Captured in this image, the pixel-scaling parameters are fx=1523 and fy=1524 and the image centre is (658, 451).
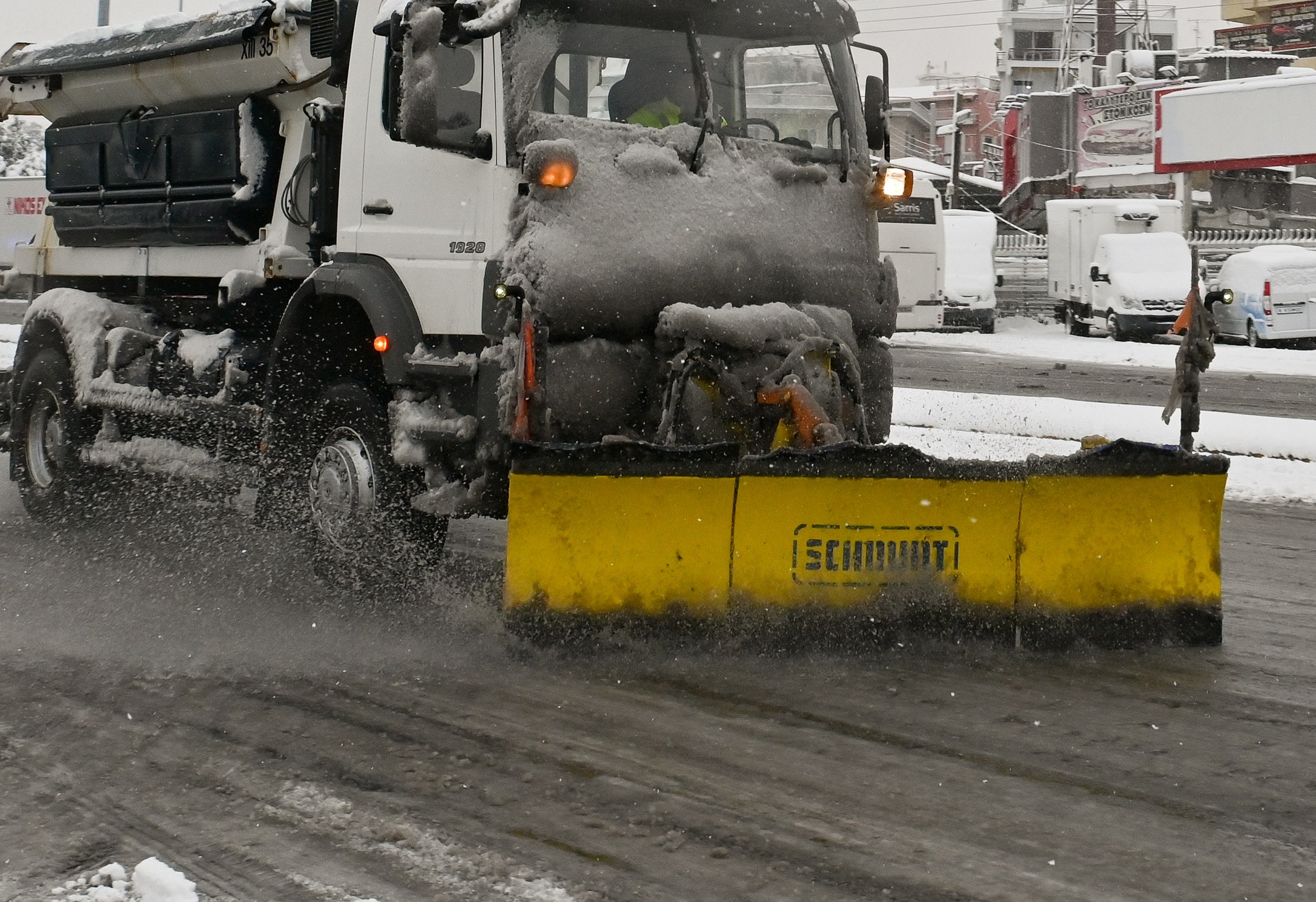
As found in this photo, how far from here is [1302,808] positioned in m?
4.09

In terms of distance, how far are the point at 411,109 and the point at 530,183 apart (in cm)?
53

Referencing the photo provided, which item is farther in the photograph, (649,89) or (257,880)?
(649,89)

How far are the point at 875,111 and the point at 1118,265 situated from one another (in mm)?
21461

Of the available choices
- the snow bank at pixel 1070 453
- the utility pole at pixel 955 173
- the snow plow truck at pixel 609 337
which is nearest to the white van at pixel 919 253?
the snow bank at pixel 1070 453

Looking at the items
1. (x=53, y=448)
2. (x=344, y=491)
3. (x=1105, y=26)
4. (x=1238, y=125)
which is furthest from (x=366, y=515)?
(x=1105, y=26)

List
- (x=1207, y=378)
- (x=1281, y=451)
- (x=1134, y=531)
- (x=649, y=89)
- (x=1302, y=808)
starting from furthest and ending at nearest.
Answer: (x=1207, y=378) → (x=1281, y=451) → (x=649, y=89) → (x=1134, y=531) → (x=1302, y=808)

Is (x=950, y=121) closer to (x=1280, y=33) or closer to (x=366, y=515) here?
(x=1280, y=33)

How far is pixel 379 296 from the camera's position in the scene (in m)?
6.49

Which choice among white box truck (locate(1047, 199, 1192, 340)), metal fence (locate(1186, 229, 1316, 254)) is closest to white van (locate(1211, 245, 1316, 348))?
white box truck (locate(1047, 199, 1192, 340))

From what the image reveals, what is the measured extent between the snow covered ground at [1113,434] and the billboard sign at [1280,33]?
59815mm

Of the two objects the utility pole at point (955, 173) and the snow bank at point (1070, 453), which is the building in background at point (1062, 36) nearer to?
the utility pole at point (955, 173)

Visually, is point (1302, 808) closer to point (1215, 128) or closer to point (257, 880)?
point (257, 880)

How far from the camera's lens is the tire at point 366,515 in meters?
6.66

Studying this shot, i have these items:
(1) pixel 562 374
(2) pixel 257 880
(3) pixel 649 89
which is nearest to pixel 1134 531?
(1) pixel 562 374
